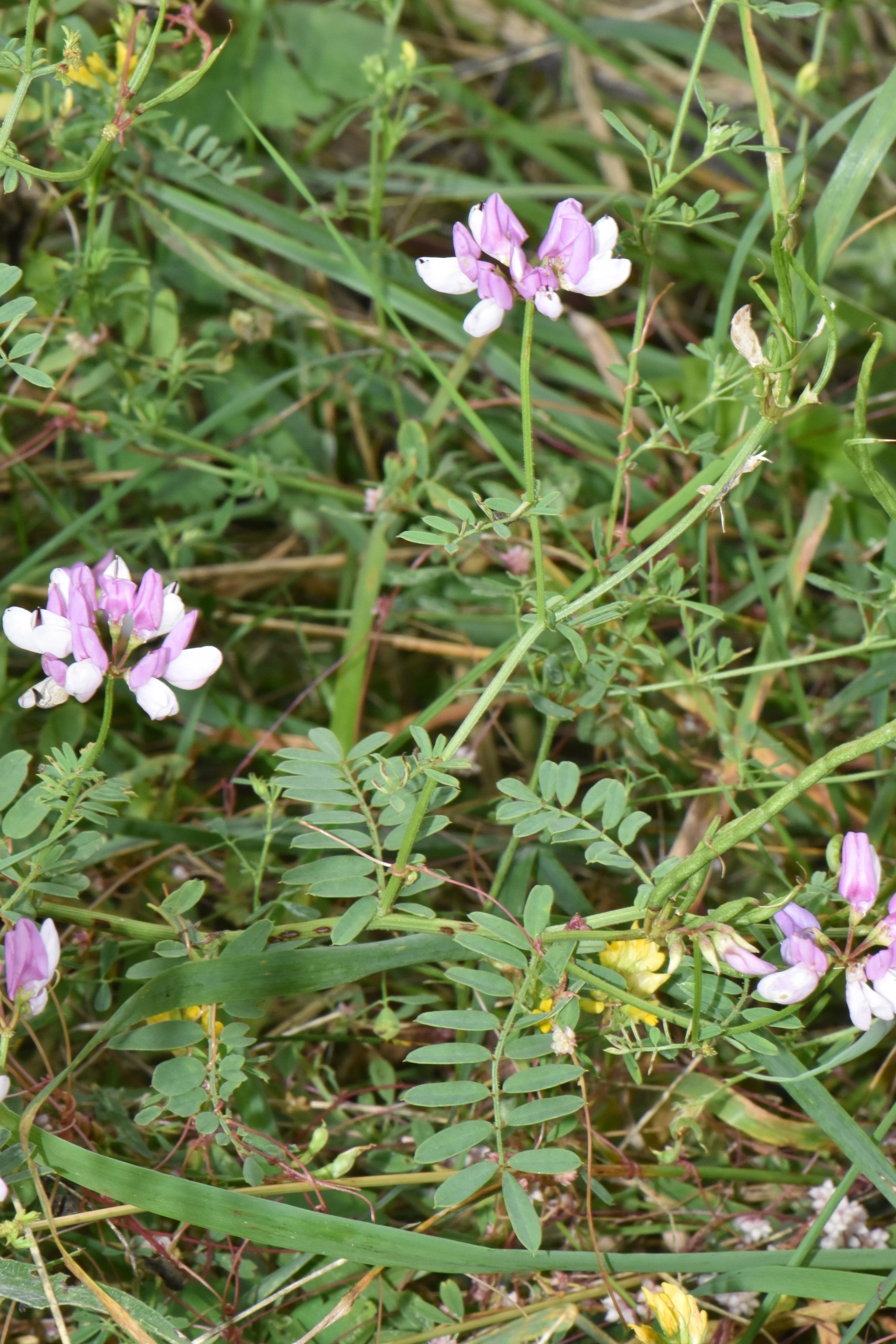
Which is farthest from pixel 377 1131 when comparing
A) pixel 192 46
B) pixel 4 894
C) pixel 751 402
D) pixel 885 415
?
pixel 192 46

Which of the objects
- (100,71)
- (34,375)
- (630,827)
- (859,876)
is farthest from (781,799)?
(100,71)

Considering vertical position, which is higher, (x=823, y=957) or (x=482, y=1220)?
(x=823, y=957)

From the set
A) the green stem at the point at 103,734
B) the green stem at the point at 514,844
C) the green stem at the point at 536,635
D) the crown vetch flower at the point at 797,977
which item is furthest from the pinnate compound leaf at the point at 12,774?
the crown vetch flower at the point at 797,977

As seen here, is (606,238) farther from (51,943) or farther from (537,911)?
(51,943)

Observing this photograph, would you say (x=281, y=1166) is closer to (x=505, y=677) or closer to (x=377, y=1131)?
(x=377, y=1131)

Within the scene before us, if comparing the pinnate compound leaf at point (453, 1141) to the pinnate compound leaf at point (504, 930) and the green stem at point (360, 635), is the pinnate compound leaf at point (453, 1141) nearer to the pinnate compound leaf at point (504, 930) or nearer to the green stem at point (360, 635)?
the pinnate compound leaf at point (504, 930)

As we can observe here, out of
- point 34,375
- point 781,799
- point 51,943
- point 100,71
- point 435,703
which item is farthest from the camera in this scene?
point 100,71

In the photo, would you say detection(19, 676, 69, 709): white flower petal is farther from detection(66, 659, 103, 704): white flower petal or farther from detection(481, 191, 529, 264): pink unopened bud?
detection(481, 191, 529, 264): pink unopened bud
